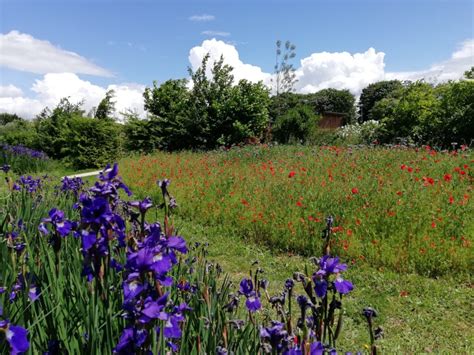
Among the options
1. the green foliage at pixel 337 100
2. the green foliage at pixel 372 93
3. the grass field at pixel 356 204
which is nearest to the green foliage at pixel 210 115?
the grass field at pixel 356 204

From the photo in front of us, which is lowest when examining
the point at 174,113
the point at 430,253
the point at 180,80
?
the point at 430,253

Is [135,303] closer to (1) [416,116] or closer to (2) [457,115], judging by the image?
(2) [457,115]

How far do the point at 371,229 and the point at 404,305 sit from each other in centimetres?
126

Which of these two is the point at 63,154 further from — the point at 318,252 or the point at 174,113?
the point at 318,252

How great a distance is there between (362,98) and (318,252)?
164 feet

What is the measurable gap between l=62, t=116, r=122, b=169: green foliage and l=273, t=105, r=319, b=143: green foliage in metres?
7.45

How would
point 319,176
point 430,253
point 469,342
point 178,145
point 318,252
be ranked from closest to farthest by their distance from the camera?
point 469,342 < point 430,253 < point 318,252 < point 319,176 < point 178,145

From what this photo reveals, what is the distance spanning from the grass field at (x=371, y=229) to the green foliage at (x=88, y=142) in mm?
8507

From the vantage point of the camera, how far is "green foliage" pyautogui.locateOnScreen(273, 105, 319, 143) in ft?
51.7

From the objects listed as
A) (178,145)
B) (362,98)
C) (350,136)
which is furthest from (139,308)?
(362,98)

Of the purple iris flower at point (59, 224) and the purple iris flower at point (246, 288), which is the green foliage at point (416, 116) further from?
the purple iris flower at point (59, 224)

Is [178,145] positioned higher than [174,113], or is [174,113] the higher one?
[174,113]

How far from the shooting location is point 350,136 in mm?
14344

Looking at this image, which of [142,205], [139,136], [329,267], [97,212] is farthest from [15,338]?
[139,136]
